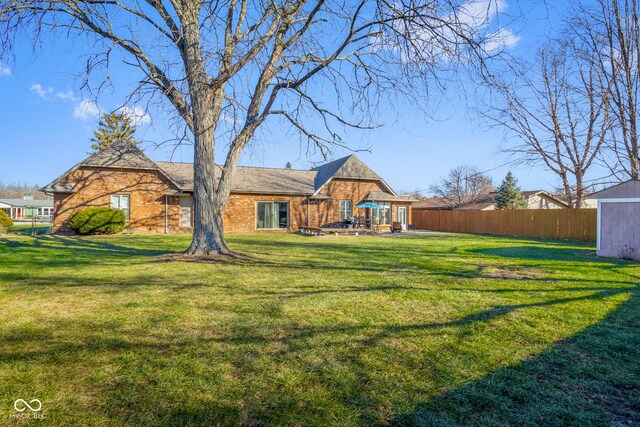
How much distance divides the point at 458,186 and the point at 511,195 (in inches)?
364

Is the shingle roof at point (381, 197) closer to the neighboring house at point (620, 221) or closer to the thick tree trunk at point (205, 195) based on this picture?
the neighboring house at point (620, 221)

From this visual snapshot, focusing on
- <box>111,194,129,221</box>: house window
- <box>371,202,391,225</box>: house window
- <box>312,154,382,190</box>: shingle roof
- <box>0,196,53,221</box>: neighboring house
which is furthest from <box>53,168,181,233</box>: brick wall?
<box>0,196,53,221</box>: neighboring house

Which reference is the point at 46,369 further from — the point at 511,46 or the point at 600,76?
the point at 600,76

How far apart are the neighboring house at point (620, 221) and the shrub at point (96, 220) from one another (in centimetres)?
2067

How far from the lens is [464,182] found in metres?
47.4

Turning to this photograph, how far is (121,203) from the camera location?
1980cm

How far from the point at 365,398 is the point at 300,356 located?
2.82 feet

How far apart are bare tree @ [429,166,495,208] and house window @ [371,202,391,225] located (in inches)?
767

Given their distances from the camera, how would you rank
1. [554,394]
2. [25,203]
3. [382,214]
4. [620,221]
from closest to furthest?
1. [554,394]
2. [620,221]
3. [382,214]
4. [25,203]

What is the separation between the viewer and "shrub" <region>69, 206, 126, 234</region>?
57.5 feet

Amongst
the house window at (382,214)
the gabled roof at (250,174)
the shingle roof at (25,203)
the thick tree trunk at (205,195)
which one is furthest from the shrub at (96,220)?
the shingle roof at (25,203)

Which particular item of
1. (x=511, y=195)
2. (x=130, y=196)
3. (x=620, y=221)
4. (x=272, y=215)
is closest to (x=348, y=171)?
(x=272, y=215)

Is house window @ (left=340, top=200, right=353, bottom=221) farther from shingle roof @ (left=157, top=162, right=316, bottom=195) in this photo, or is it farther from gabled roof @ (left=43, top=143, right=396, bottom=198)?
shingle roof @ (left=157, top=162, right=316, bottom=195)

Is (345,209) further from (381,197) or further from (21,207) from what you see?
(21,207)
